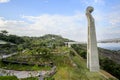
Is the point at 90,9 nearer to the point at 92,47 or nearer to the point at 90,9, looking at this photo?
the point at 90,9

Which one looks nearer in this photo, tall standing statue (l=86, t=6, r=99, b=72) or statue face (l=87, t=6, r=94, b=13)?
tall standing statue (l=86, t=6, r=99, b=72)

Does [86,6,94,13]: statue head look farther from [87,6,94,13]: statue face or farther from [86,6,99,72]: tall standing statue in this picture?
[86,6,99,72]: tall standing statue

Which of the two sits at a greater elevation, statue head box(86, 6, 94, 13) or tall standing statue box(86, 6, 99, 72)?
statue head box(86, 6, 94, 13)

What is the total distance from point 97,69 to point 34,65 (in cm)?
733

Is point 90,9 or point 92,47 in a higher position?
point 90,9

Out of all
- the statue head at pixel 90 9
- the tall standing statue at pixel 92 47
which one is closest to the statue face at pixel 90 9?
the statue head at pixel 90 9

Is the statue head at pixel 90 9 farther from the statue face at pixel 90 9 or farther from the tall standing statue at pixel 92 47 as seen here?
the tall standing statue at pixel 92 47

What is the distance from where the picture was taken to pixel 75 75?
1717 cm

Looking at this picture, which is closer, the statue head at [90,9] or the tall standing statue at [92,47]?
the tall standing statue at [92,47]

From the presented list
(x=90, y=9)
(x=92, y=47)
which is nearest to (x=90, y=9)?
(x=90, y=9)

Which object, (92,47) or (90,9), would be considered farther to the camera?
(90,9)

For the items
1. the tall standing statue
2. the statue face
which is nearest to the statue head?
the statue face

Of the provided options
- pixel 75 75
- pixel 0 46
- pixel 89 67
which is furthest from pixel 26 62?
pixel 0 46

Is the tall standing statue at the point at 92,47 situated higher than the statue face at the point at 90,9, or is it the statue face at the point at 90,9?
the statue face at the point at 90,9
